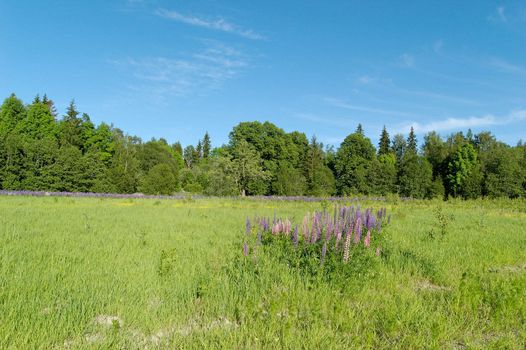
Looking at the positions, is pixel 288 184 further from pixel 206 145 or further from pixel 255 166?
pixel 206 145

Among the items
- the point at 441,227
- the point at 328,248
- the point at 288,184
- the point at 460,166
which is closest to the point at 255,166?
the point at 288,184

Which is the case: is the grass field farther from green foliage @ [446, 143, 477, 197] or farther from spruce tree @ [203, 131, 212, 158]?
spruce tree @ [203, 131, 212, 158]

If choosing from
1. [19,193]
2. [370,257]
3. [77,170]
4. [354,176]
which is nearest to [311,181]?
[354,176]

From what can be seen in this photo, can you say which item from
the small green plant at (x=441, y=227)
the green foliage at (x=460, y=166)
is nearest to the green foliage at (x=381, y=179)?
the green foliage at (x=460, y=166)

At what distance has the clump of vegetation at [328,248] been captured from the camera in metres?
4.95

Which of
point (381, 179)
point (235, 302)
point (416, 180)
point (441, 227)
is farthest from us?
point (381, 179)

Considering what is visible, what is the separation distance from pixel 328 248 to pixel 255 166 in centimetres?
4315

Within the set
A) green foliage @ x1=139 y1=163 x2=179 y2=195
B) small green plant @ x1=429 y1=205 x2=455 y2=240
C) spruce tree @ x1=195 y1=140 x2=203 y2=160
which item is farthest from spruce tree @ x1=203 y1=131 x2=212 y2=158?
small green plant @ x1=429 y1=205 x2=455 y2=240

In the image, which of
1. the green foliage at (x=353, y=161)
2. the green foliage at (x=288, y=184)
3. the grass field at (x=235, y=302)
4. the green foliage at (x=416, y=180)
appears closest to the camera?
the grass field at (x=235, y=302)

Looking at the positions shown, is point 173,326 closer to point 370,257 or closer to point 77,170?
point 370,257

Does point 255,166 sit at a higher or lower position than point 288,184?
higher

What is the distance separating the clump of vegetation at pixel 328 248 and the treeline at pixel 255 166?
32295 mm

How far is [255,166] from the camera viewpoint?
48500mm

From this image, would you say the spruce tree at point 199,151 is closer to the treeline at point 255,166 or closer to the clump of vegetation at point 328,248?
the treeline at point 255,166
